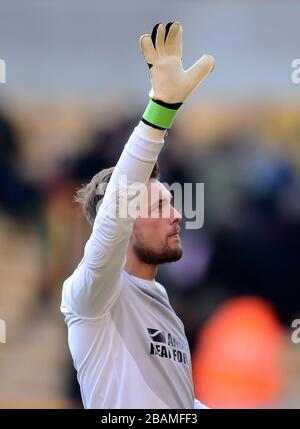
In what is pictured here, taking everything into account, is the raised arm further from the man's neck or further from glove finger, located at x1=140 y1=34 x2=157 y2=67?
the man's neck

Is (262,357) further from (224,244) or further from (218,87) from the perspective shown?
(218,87)

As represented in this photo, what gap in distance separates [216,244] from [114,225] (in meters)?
2.28

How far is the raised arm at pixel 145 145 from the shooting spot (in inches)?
61.4

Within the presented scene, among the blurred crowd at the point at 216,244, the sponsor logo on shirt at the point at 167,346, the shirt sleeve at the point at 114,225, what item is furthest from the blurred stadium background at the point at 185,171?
the shirt sleeve at the point at 114,225

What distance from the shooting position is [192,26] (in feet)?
13.8

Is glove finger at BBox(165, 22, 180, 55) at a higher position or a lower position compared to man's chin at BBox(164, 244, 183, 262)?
higher

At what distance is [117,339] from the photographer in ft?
5.67

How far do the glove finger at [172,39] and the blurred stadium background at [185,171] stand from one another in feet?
6.99

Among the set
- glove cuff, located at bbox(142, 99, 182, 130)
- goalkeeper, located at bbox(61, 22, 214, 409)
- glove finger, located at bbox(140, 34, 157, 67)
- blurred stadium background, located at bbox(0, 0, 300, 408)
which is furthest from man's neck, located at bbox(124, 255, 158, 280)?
blurred stadium background, located at bbox(0, 0, 300, 408)

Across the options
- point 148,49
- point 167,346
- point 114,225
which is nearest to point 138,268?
point 167,346

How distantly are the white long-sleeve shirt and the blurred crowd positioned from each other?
5.90 feet

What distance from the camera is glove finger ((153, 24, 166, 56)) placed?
157cm

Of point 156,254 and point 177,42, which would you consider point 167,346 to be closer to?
point 156,254
